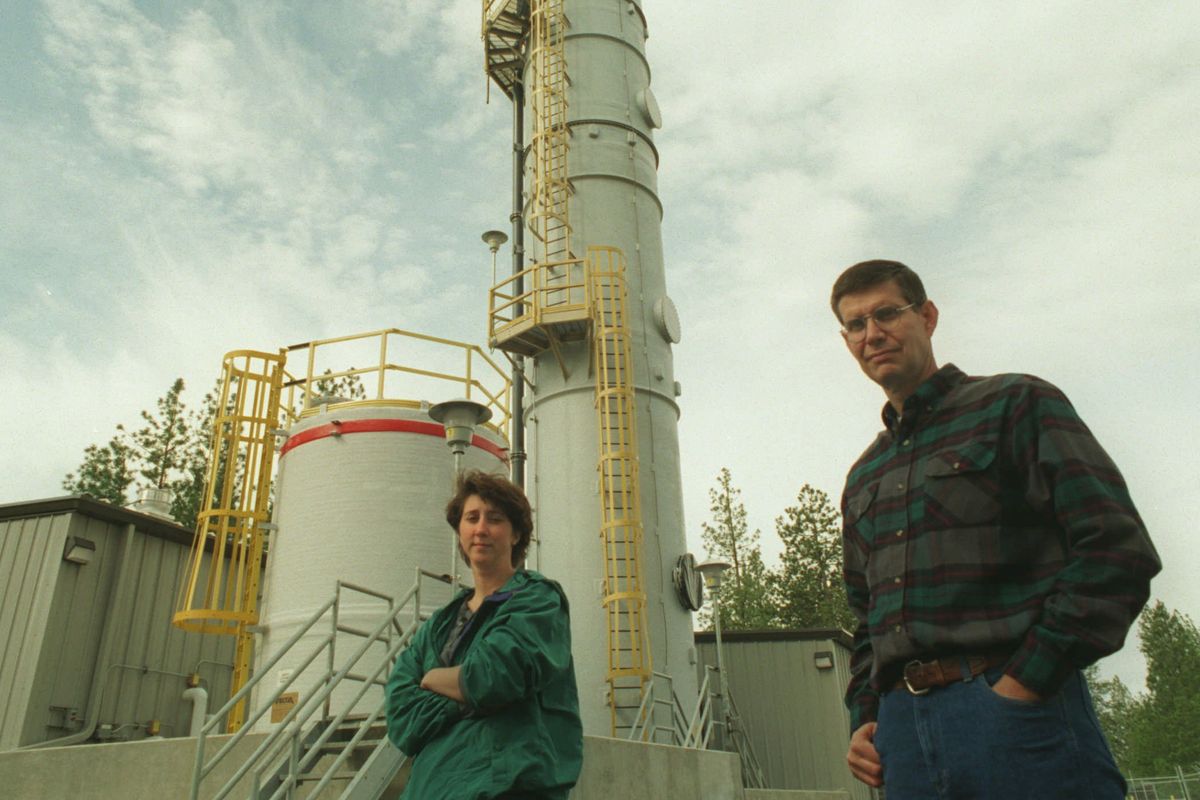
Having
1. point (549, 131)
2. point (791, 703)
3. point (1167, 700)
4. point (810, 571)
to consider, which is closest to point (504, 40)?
point (549, 131)

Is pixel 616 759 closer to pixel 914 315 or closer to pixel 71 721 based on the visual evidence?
pixel 914 315

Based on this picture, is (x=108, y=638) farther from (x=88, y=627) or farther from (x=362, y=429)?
(x=362, y=429)

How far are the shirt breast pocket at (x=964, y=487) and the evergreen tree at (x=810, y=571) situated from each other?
39.1 metres

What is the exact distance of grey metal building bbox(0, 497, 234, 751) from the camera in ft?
41.0

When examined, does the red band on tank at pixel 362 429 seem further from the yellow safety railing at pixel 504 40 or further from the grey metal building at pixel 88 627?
the yellow safety railing at pixel 504 40

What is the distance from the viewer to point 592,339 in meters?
14.4

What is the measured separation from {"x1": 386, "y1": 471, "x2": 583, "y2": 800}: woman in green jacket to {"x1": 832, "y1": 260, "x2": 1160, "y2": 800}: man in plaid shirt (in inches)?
40.8

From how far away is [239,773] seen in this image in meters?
6.58

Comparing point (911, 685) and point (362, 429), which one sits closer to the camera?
point (911, 685)

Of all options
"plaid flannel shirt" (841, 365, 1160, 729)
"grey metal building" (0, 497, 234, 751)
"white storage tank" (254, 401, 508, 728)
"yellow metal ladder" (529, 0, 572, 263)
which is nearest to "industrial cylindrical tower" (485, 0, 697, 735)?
"yellow metal ladder" (529, 0, 572, 263)

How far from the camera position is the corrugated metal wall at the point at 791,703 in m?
18.4

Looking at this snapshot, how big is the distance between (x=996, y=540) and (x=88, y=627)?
14.2 metres

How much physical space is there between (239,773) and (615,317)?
9.19m

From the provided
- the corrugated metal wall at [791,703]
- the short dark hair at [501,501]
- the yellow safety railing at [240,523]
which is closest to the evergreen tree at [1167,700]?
the corrugated metal wall at [791,703]
